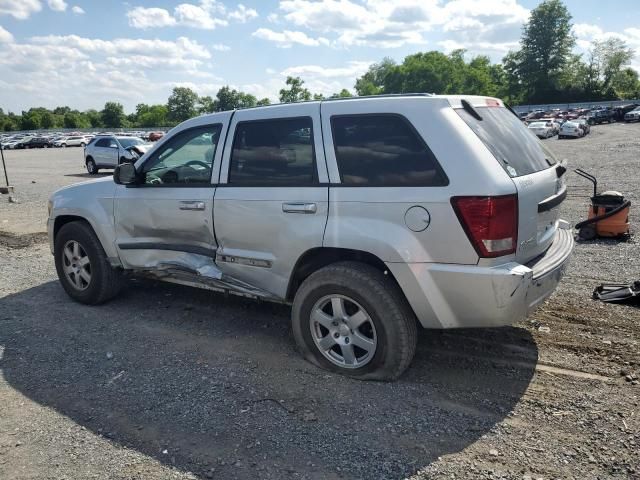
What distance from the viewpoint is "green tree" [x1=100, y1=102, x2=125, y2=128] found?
413 ft

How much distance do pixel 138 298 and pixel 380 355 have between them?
325 cm

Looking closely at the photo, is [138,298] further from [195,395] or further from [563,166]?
[563,166]

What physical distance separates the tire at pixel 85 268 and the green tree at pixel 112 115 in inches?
5149

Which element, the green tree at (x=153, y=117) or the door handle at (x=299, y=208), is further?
the green tree at (x=153, y=117)

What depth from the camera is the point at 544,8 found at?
10781 centimetres

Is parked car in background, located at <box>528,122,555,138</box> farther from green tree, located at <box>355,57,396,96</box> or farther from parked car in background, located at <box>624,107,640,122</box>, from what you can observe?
green tree, located at <box>355,57,396,96</box>

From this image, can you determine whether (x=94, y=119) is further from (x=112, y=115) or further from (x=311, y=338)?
(x=311, y=338)

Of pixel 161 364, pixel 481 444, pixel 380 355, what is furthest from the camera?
pixel 161 364

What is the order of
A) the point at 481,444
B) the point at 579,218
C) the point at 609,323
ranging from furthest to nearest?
the point at 579,218 → the point at 609,323 → the point at 481,444

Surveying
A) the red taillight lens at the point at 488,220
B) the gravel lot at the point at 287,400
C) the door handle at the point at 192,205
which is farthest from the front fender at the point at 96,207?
the red taillight lens at the point at 488,220

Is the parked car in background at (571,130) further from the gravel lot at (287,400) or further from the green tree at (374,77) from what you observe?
the green tree at (374,77)

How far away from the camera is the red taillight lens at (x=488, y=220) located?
3.19 meters

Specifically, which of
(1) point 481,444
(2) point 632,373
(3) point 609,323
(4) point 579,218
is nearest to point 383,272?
(1) point 481,444

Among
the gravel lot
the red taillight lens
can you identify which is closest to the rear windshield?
the red taillight lens
